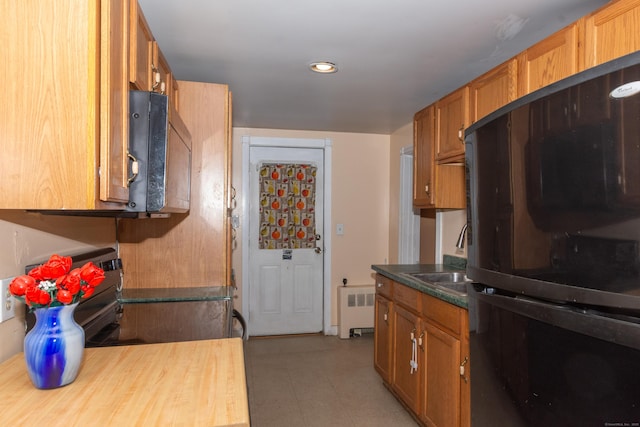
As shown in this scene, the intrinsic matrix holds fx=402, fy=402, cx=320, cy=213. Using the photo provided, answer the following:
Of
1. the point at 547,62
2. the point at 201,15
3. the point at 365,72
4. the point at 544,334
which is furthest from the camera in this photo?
the point at 365,72

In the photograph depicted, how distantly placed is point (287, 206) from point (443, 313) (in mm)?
2391

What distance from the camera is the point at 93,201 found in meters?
1.00

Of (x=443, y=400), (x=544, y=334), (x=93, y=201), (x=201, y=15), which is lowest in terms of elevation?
(x=443, y=400)

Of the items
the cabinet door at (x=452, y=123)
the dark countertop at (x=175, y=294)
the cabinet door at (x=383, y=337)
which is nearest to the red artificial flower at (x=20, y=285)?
the dark countertop at (x=175, y=294)

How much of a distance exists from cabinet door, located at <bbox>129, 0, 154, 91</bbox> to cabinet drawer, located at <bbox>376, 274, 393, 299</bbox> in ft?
6.41

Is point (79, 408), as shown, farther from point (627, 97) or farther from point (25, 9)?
point (627, 97)

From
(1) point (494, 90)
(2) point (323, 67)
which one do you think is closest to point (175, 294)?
(2) point (323, 67)

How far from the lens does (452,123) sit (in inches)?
94.1

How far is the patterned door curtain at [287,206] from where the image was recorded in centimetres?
413

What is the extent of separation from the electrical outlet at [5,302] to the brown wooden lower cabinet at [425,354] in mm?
1758

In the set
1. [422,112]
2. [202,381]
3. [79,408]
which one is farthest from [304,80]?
[79,408]

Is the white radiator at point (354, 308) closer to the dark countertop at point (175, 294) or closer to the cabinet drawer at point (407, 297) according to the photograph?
the cabinet drawer at point (407, 297)

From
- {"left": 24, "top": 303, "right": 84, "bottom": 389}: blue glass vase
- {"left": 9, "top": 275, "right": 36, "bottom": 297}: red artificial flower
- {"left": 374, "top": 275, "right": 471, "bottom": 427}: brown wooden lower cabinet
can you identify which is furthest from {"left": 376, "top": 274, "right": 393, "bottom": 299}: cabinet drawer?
{"left": 9, "top": 275, "right": 36, "bottom": 297}: red artificial flower

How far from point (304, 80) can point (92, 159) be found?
1.79 metres
